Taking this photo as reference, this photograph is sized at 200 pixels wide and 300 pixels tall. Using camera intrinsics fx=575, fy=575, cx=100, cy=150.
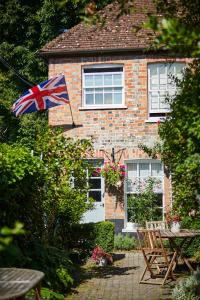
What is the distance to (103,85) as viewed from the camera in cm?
1773

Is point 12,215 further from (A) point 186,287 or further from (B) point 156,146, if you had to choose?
(B) point 156,146

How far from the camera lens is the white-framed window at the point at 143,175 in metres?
17.2

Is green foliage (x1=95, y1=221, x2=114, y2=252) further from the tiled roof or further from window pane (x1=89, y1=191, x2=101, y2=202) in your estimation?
the tiled roof

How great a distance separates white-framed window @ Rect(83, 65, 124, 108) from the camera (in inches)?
694

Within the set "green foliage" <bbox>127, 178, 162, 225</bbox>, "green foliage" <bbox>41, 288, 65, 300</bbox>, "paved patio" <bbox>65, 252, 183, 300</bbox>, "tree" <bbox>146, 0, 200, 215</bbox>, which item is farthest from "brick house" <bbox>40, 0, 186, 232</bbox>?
"tree" <bbox>146, 0, 200, 215</bbox>

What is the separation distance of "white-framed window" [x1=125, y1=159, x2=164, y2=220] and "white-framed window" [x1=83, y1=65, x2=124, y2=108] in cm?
197

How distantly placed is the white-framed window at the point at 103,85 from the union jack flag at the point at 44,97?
51.3 inches

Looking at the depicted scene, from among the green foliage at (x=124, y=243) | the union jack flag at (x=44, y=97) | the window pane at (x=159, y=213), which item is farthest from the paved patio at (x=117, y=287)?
the union jack flag at (x=44, y=97)

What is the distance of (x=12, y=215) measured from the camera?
8727 millimetres

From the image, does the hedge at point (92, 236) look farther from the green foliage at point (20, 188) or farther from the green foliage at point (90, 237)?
the green foliage at point (20, 188)

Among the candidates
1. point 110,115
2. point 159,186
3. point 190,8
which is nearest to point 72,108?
point 110,115

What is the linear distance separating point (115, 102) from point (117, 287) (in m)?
8.47

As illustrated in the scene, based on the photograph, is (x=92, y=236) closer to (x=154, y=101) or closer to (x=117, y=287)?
(x=117, y=287)

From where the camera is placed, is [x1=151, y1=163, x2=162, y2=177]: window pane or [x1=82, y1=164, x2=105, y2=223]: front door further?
[x1=82, y1=164, x2=105, y2=223]: front door
